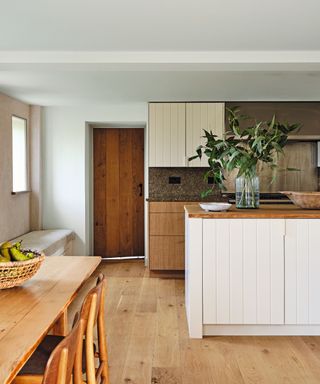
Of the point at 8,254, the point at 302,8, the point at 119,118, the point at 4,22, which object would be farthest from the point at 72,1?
the point at 119,118

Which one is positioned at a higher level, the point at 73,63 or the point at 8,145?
the point at 73,63

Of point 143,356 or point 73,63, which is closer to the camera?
point 143,356

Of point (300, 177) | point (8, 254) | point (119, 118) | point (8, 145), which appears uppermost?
point (119, 118)

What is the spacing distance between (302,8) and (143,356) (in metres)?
2.52

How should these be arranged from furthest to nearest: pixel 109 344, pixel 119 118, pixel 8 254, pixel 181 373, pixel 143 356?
pixel 119 118
pixel 109 344
pixel 143 356
pixel 181 373
pixel 8 254

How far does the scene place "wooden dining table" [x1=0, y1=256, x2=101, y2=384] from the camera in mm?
1265

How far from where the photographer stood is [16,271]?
72.1 inches

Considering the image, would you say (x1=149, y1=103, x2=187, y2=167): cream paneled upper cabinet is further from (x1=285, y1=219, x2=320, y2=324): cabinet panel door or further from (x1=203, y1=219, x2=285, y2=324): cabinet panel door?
(x1=285, y1=219, x2=320, y2=324): cabinet panel door

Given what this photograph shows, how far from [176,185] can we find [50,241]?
6.10 ft

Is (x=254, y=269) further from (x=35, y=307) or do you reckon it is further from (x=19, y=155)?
(x=19, y=155)

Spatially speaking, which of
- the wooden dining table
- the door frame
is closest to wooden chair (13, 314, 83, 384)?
the wooden dining table

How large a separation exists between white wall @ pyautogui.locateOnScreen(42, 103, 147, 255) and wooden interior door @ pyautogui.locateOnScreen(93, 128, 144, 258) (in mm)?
458

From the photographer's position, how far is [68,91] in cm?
499

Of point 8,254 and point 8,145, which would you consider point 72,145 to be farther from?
point 8,254
